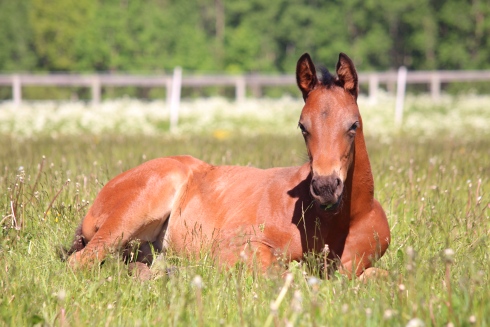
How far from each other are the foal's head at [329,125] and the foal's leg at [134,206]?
1.43 m

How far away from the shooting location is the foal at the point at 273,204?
431 centimetres

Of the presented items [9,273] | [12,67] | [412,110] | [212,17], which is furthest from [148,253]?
[212,17]

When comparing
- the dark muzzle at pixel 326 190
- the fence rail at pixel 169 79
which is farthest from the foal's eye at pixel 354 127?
the fence rail at pixel 169 79

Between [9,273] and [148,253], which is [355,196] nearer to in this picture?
[148,253]

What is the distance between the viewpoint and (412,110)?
2325 centimetres

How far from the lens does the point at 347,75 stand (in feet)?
15.1

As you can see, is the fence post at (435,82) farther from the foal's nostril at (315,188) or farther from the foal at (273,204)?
the foal's nostril at (315,188)

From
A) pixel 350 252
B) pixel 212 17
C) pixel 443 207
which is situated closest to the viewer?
pixel 350 252

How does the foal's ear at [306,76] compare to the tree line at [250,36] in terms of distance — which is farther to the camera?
the tree line at [250,36]

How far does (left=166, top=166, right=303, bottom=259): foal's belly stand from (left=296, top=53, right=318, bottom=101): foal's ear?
700 millimetres

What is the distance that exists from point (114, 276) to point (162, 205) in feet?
4.91

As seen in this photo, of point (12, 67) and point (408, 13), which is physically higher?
point (408, 13)

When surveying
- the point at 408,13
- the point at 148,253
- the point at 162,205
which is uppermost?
the point at 408,13

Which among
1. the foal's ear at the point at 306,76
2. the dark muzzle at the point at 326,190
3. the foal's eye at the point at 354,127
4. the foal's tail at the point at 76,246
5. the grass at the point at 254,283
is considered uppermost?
the foal's ear at the point at 306,76
